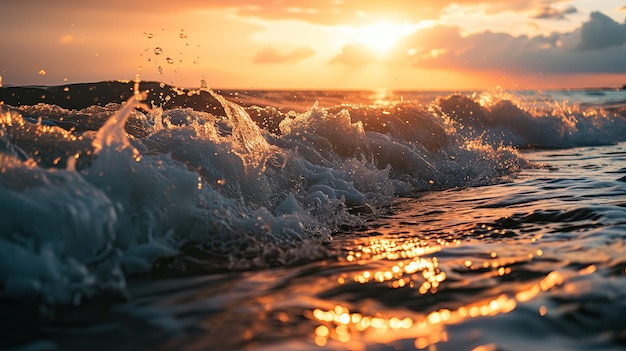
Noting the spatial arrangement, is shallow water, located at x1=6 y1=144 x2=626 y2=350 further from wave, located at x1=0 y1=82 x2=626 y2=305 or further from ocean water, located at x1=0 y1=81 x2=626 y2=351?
wave, located at x1=0 y1=82 x2=626 y2=305

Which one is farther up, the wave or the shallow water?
the wave

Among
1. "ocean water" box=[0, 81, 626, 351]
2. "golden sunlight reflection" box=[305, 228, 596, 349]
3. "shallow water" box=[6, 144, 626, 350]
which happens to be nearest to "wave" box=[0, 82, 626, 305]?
"ocean water" box=[0, 81, 626, 351]

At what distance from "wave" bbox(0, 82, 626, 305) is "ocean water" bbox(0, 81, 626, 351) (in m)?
0.01

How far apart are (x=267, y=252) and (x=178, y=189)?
0.77m

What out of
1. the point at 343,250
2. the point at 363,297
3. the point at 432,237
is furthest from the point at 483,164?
the point at 363,297

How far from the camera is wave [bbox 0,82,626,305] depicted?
292cm

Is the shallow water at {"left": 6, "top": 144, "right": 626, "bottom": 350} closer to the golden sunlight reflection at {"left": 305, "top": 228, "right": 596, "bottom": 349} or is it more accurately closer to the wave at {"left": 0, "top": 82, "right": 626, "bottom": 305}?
the golden sunlight reflection at {"left": 305, "top": 228, "right": 596, "bottom": 349}

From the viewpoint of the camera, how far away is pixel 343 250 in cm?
372

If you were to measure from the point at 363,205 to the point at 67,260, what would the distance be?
316 centimetres

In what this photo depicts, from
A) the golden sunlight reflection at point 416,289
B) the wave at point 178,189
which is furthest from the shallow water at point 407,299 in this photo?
the wave at point 178,189

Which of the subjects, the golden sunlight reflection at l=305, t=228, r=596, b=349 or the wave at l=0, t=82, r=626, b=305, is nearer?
the golden sunlight reflection at l=305, t=228, r=596, b=349

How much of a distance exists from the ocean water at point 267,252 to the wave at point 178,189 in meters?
0.01

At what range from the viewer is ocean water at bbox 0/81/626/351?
2373 millimetres

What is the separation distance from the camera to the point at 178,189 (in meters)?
3.78
